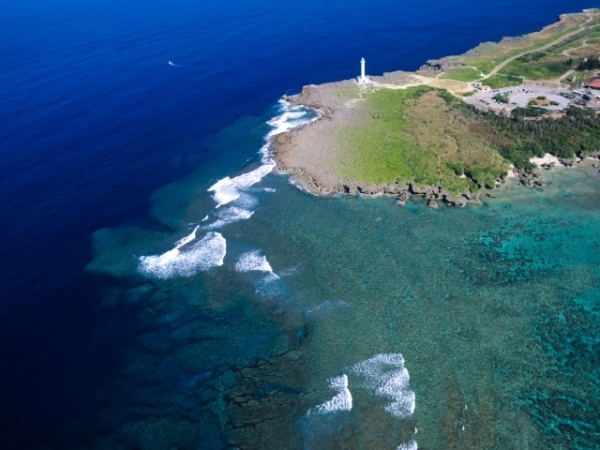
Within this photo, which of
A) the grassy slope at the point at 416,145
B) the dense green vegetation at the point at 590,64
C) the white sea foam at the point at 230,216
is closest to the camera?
the white sea foam at the point at 230,216

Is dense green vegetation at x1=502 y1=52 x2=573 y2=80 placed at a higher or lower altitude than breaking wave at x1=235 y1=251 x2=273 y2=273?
higher

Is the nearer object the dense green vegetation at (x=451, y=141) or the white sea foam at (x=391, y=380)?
the white sea foam at (x=391, y=380)

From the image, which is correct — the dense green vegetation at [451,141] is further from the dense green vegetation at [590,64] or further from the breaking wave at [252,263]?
the dense green vegetation at [590,64]

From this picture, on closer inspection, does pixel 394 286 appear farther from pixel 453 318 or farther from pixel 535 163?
pixel 535 163

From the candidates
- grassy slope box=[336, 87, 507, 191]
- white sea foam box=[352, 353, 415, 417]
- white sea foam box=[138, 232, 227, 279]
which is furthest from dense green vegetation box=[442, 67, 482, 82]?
white sea foam box=[352, 353, 415, 417]

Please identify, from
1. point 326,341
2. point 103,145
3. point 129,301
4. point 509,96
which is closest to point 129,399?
point 129,301

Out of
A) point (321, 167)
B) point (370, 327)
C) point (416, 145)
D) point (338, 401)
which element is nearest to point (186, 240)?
point (321, 167)

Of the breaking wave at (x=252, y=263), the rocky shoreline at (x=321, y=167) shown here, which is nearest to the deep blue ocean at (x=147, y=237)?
the breaking wave at (x=252, y=263)

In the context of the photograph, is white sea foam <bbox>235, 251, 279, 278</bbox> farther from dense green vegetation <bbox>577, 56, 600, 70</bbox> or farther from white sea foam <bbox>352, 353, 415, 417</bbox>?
dense green vegetation <bbox>577, 56, 600, 70</bbox>
